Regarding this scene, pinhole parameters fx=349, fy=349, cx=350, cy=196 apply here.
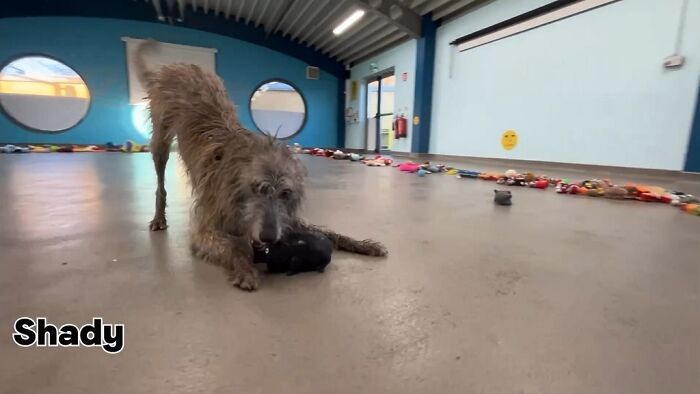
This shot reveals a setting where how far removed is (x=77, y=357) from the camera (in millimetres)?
742

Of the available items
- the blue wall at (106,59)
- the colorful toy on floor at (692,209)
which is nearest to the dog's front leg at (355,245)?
the colorful toy on floor at (692,209)

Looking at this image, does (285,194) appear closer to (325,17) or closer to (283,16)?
(325,17)

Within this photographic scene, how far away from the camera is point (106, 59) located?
10.8 metres

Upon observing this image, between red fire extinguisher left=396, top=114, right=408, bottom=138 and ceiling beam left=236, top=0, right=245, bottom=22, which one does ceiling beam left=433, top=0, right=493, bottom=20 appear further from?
ceiling beam left=236, top=0, right=245, bottom=22

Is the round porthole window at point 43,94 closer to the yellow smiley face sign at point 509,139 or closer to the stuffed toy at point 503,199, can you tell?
the yellow smiley face sign at point 509,139

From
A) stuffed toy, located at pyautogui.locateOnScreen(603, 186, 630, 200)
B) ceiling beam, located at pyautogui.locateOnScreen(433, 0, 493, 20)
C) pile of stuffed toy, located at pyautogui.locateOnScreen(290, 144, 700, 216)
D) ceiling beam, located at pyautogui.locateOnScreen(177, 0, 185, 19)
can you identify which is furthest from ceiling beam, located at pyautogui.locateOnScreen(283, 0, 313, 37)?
stuffed toy, located at pyautogui.locateOnScreen(603, 186, 630, 200)

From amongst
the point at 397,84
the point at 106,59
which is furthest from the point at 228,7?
the point at 397,84

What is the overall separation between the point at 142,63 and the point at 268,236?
207 cm

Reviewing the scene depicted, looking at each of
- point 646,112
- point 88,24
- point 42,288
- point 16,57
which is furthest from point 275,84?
point 42,288

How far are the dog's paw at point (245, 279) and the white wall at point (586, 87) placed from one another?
5.82 metres

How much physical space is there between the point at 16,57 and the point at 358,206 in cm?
1256

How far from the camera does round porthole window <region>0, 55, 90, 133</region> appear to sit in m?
10.1

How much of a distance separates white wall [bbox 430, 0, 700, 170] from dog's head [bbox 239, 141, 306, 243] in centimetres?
562

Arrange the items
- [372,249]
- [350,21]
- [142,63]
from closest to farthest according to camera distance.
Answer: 1. [372,249]
2. [142,63]
3. [350,21]
